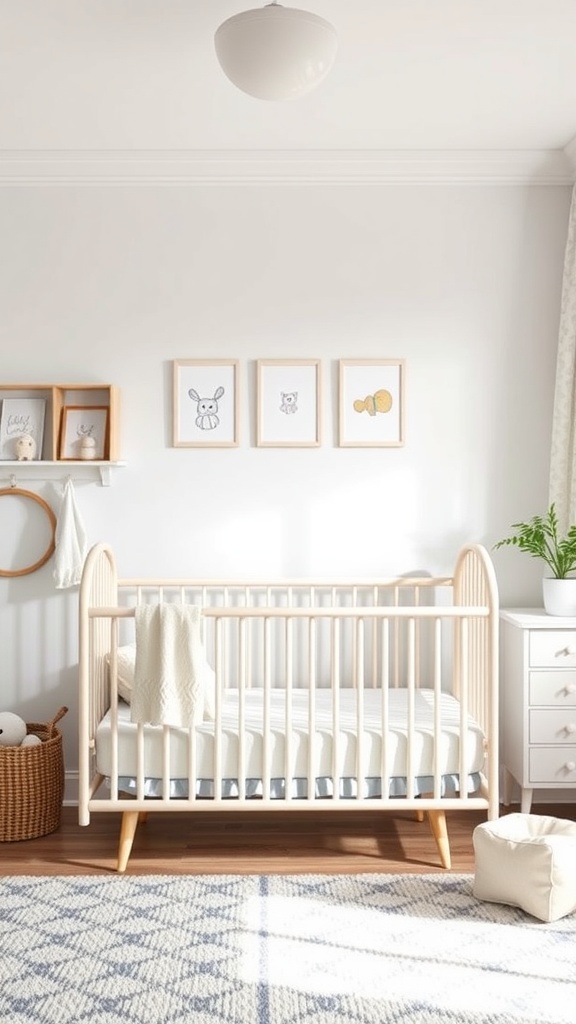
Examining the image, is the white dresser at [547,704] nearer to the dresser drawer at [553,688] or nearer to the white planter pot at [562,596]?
the dresser drawer at [553,688]

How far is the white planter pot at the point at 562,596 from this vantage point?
3.21 m

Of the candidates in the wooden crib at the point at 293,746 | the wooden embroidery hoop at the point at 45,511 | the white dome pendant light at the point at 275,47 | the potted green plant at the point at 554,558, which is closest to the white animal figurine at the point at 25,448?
the wooden embroidery hoop at the point at 45,511

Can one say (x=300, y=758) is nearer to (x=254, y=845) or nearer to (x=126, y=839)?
(x=254, y=845)

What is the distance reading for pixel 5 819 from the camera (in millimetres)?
3043

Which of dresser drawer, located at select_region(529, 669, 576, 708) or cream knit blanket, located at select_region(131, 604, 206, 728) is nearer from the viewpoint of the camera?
cream knit blanket, located at select_region(131, 604, 206, 728)

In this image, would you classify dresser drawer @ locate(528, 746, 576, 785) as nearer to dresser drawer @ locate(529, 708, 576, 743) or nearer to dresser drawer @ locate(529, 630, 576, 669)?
dresser drawer @ locate(529, 708, 576, 743)

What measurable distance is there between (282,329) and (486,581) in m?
1.30

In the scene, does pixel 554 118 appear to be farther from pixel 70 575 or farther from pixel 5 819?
pixel 5 819

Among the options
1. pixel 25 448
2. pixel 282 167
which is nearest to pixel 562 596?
pixel 282 167

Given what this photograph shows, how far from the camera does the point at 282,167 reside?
11.4 ft

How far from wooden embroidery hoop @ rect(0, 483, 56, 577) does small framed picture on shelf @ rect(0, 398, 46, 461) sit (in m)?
0.12

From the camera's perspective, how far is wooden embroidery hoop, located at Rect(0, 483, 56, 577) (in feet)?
11.4

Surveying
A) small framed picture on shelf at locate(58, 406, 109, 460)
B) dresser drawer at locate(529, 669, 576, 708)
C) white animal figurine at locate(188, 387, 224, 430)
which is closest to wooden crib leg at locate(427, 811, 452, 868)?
dresser drawer at locate(529, 669, 576, 708)

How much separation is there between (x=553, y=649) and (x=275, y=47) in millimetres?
1983
